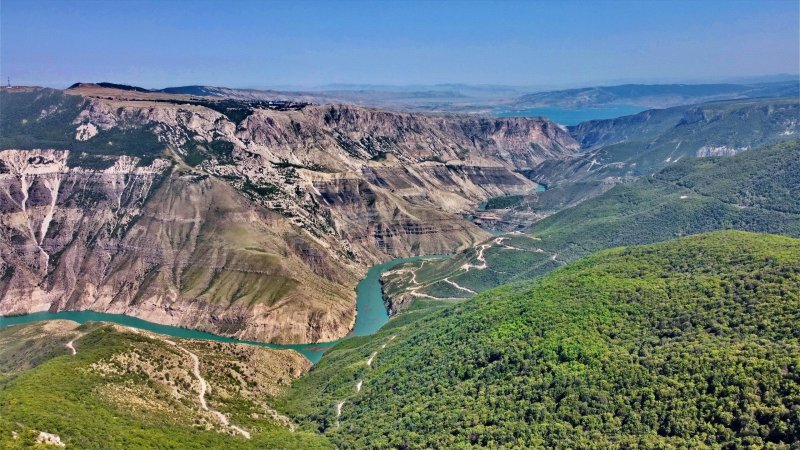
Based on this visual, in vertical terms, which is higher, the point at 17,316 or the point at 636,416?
the point at 636,416

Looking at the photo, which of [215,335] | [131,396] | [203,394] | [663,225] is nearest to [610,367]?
[203,394]

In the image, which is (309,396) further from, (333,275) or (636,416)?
(333,275)

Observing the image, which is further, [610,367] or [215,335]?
[215,335]

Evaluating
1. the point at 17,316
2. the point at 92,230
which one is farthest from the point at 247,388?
the point at 92,230

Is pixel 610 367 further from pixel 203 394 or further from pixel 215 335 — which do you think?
pixel 215 335

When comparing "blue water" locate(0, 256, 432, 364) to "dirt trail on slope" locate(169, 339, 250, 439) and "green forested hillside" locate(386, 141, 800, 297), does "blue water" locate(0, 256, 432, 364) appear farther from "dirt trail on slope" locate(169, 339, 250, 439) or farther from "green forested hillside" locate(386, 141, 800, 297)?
"dirt trail on slope" locate(169, 339, 250, 439)

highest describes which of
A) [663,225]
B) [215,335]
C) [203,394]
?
[663,225]
